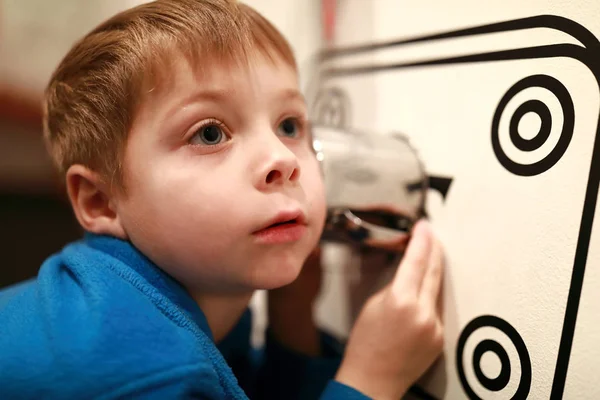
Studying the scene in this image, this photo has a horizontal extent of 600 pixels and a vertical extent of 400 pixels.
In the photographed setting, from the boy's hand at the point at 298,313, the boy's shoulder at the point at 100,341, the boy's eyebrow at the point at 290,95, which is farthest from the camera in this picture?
the boy's hand at the point at 298,313

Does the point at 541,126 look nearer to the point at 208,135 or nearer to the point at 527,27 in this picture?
the point at 527,27

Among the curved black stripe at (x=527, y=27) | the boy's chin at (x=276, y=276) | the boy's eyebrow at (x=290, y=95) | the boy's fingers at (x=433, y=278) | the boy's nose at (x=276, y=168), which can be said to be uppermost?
the curved black stripe at (x=527, y=27)

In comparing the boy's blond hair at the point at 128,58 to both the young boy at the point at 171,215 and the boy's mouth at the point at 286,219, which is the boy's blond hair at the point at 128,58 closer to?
the young boy at the point at 171,215

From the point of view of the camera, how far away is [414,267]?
20.2 inches

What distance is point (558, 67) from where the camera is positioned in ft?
1.35

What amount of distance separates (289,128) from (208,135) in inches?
4.2

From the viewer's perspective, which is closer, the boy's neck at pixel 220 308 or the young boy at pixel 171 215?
the young boy at pixel 171 215

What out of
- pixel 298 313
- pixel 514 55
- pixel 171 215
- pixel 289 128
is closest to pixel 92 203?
pixel 171 215

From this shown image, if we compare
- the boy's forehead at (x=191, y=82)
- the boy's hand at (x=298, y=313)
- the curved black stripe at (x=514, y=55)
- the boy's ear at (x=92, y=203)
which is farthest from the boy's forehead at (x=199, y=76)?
the boy's hand at (x=298, y=313)

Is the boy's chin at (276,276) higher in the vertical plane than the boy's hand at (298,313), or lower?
higher

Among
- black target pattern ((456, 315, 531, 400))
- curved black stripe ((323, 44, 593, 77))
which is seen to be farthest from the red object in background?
black target pattern ((456, 315, 531, 400))

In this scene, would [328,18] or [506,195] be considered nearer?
[506,195]

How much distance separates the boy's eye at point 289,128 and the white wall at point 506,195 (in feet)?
0.52

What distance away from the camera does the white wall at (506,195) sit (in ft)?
1.29
